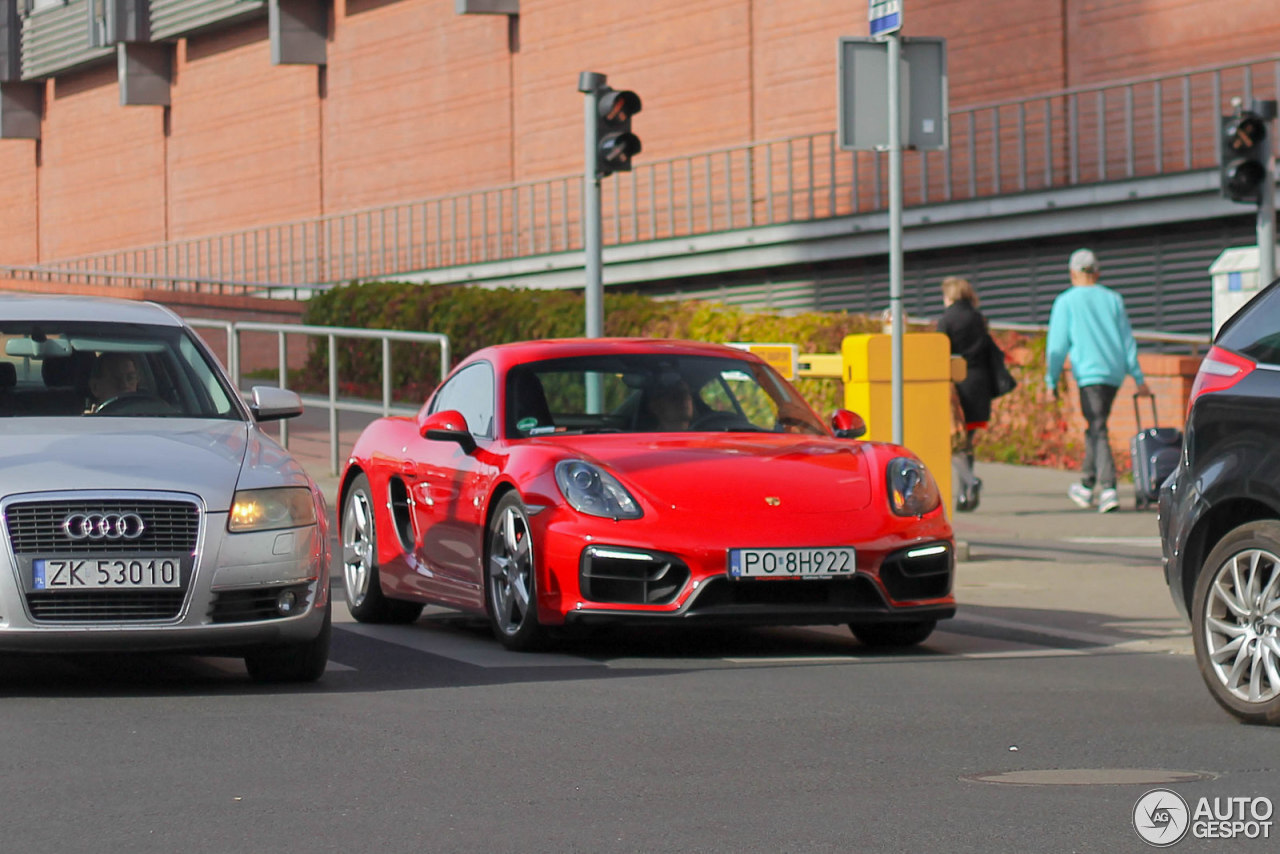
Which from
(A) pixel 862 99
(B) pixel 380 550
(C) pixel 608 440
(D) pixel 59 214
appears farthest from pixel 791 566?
(D) pixel 59 214

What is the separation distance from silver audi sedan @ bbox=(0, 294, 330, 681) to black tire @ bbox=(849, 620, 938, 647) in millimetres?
2679

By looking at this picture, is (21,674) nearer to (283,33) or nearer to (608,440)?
(608,440)

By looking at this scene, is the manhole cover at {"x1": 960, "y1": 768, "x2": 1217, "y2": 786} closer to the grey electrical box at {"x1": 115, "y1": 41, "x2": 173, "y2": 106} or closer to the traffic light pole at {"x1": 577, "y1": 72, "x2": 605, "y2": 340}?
the traffic light pole at {"x1": 577, "y1": 72, "x2": 605, "y2": 340}

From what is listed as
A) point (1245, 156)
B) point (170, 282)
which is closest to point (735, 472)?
point (1245, 156)

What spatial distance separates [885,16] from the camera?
13383mm

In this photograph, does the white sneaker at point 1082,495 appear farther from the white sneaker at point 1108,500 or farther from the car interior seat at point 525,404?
the car interior seat at point 525,404

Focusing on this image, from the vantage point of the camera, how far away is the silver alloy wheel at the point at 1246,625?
23.3 feet

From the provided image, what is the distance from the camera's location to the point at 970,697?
8102 mm

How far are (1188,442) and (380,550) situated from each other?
463cm

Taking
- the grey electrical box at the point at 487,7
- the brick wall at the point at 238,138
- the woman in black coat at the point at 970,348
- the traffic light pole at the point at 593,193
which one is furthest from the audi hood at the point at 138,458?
the brick wall at the point at 238,138

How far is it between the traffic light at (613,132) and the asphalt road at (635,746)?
581cm

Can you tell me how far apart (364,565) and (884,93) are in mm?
4783

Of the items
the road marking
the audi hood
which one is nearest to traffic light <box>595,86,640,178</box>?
the road marking

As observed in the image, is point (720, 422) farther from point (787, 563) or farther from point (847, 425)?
point (787, 563)
